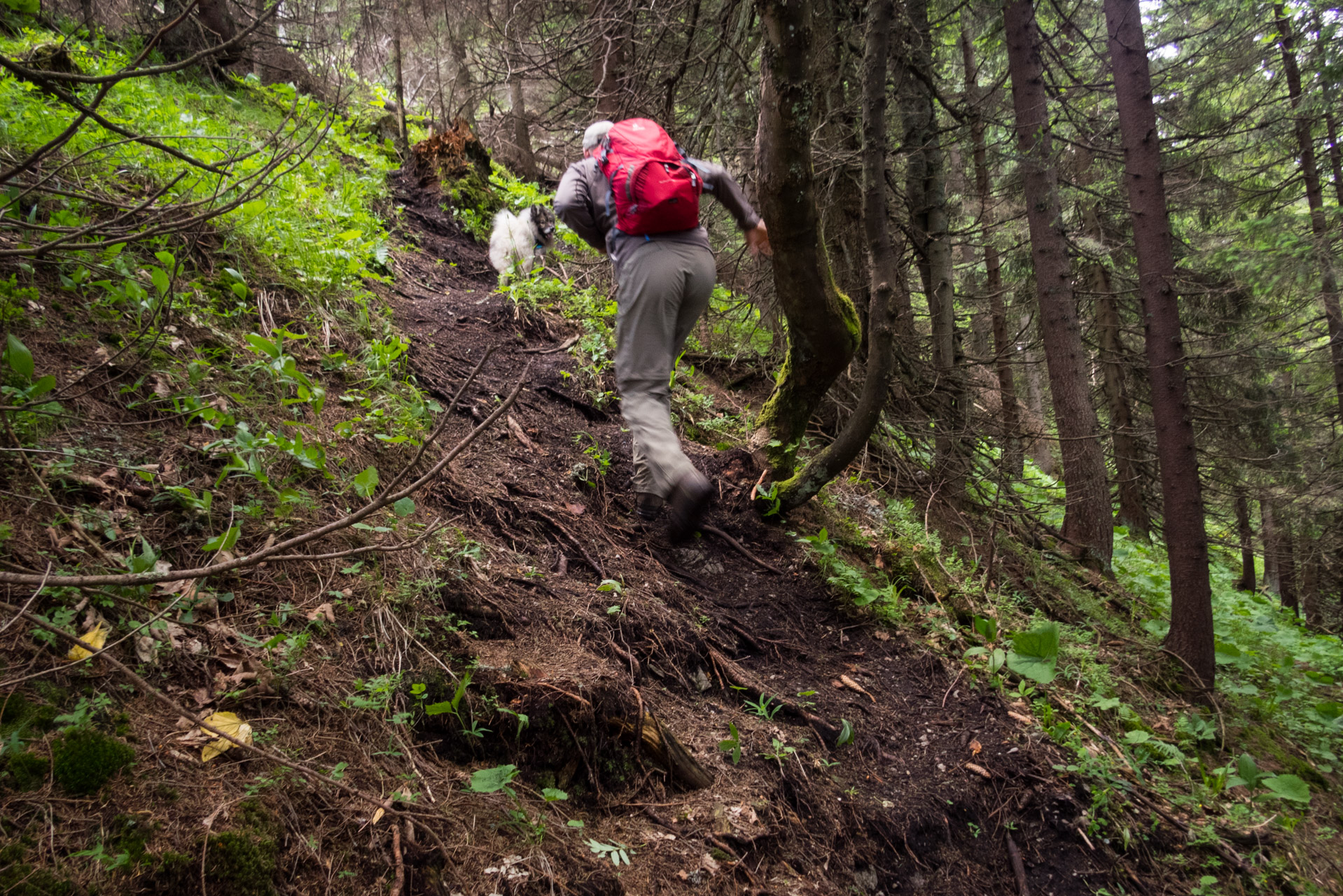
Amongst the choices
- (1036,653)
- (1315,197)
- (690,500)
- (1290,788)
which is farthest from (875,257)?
(1315,197)

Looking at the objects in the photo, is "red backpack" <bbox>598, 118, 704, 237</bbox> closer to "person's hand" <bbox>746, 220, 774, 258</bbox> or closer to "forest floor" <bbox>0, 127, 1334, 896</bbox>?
"person's hand" <bbox>746, 220, 774, 258</bbox>

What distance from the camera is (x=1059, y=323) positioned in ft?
23.7

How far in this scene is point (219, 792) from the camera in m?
1.71

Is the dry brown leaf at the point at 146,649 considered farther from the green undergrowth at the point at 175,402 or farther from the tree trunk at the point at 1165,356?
the tree trunk at the point at 1165,356

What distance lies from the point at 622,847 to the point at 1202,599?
5.21m

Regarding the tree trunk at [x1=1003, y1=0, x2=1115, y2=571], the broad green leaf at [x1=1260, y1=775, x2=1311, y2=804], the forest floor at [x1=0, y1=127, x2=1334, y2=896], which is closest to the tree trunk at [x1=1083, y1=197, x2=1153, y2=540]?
the tree trunk at [x1=1003, y1=0, x2=1115, y2=571]

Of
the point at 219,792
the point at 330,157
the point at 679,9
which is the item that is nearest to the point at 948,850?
the point at 219,792

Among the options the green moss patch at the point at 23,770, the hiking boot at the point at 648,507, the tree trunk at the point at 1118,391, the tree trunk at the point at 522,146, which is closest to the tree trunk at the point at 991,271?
the tree trunk at the point at 1118,391

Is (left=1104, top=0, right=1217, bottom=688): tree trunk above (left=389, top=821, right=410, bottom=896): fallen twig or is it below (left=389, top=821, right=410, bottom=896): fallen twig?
above

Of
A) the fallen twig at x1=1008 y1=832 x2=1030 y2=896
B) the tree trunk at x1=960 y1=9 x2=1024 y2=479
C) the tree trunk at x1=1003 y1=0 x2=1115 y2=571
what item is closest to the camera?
the fallen twig at x1=1008 y1=832 x2=1030 y2=896

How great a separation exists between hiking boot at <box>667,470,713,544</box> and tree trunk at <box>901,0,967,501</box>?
309cm

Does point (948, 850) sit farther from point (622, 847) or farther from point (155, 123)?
point (155, 123)

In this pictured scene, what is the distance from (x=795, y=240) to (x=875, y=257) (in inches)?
22.3

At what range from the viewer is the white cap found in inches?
140
